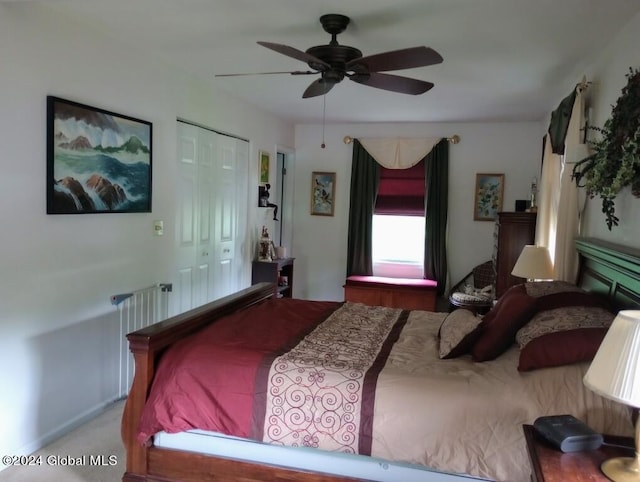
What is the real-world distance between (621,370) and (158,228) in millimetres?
3163

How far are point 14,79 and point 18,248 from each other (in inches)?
33.7

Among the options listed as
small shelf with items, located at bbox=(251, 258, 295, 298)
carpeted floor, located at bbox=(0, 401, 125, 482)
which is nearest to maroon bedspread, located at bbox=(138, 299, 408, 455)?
carpeted floor, located at bbox=(0, 401, 125, 482)

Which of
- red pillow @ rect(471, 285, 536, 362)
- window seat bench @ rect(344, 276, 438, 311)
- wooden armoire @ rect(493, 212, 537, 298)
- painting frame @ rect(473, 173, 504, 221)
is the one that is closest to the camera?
red pillow @ rect(471, 285, 536, 362)

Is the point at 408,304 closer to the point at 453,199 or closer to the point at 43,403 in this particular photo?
the point at 453,199

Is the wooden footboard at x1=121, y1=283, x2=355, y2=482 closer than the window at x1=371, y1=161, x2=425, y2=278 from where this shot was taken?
Yes

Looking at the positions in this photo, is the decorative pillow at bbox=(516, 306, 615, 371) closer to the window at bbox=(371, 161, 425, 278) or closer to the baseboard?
the baseboard

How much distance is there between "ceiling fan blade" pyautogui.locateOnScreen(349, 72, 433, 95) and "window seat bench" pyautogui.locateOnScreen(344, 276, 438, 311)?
9.66 feet

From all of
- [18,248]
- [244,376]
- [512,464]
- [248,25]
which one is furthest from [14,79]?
[512,464]

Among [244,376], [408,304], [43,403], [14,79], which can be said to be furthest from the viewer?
[408,304]

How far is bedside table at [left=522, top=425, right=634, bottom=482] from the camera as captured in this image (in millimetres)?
1406

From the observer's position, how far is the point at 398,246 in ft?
19.8

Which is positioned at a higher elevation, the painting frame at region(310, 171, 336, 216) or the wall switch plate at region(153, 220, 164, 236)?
the painting frame at region(310, 171, 336, 216)

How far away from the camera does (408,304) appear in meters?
5.55

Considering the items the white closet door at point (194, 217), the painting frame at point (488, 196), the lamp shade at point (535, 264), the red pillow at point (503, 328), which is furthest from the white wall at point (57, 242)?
the painting frame at point (488, 196)
